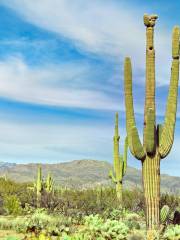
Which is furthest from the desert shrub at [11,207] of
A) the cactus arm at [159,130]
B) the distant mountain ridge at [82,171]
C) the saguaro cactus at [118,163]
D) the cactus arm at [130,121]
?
the distant mountain ridge at [82,171]

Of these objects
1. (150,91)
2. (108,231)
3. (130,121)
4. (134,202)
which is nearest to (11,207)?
(134,202)

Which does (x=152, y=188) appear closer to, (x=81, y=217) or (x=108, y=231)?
(x=108, y=231)

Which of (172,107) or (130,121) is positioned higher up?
(172,107)

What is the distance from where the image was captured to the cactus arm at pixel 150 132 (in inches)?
555

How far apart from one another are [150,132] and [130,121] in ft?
2.68

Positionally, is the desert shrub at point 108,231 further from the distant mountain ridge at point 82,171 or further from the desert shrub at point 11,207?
the distant mountain ridge at point 82,171

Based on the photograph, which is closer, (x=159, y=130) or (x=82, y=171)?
(x=159, y=130)

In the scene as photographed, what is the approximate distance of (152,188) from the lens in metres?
14.3

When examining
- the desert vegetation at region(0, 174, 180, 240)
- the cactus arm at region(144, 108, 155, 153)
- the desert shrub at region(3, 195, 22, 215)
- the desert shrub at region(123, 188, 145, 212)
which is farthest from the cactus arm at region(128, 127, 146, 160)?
the desert shrub at region(123, 188, 145, 212)

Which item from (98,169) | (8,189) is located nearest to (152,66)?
(8,189)

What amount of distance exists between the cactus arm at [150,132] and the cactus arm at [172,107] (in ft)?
1.22

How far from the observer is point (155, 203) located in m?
14.3

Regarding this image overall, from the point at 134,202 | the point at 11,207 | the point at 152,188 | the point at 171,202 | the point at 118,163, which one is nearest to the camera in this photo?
the point at 152,188

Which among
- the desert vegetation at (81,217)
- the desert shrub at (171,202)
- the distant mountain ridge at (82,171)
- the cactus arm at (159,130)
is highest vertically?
the distant mountain ridge at (82,171)
